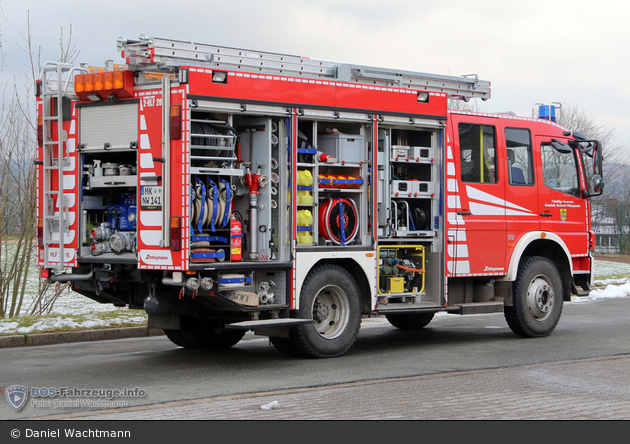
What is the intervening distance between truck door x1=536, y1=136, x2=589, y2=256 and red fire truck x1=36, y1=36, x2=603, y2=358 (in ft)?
1.06

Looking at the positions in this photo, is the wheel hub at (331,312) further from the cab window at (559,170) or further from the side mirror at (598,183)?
the side mirror at (598,183)

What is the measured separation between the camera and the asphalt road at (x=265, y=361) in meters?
8.21

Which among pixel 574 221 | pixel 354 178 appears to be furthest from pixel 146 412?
pixel 574 221

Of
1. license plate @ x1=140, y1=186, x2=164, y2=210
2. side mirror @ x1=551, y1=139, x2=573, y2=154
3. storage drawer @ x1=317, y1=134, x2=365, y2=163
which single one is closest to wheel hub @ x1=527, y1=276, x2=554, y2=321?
side mirror @ x1=551, y1=139, x2=573, y2=154

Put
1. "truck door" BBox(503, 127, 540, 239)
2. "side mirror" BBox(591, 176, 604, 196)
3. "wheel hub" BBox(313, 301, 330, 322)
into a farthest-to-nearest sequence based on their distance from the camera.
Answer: "side mirror" BBox(591, 176, 604, 196), "truck door" BBox(503, 127, 540, 239), "wheel hub" BBox(313, 301, 330, 322)

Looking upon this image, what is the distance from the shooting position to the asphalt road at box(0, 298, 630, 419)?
26.9ft

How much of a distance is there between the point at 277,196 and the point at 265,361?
2.00 m

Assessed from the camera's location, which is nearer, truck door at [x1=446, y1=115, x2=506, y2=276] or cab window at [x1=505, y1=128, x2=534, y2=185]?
truck door at [x1=446, y1=115, x2=506, y2=276]

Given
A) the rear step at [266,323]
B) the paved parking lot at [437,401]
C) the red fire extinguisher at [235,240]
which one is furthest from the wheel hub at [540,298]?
the red fire extinguisher at [235,240]

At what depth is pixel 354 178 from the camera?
10.4 meters

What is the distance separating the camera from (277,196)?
9633 millimetres

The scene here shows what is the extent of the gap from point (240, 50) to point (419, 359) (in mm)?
4271

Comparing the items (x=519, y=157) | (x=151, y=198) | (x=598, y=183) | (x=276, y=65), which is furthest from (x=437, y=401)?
(x=598, y=183)

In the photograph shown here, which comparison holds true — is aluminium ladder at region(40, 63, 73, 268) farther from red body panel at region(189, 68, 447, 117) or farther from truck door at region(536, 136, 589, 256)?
truck door at region(536, 136, 589, 256)
